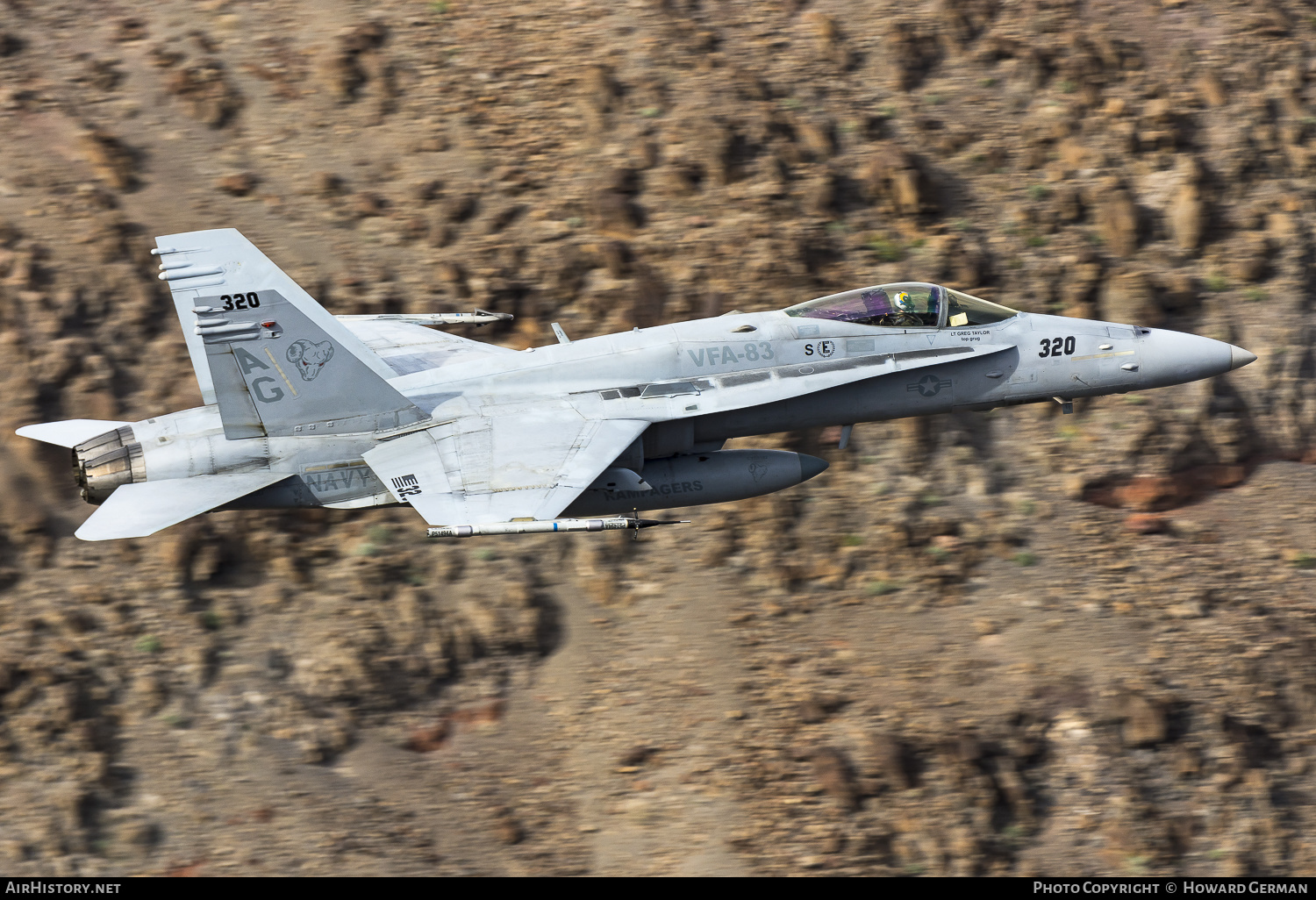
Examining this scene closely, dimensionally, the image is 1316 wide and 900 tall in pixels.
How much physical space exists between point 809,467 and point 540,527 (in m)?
4.53

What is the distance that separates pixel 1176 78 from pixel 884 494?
1102 centimetres

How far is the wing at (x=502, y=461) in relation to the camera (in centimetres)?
1484

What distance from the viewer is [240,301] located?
50.1 feet

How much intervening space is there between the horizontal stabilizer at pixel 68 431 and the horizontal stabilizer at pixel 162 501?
3.42ft

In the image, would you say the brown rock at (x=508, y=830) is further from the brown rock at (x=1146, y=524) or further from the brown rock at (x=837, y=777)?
the brown rock at (x=1146, y=524)

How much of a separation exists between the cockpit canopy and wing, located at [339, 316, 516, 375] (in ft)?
14.0

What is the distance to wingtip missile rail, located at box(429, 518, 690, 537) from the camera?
13820 mm

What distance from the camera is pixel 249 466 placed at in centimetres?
1591

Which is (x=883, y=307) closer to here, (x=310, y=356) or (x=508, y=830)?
(x=310, y=356)

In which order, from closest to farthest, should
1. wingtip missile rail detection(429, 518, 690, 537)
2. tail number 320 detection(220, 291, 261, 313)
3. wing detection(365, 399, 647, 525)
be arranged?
wingtip missile rail detection(429, 518, 690, 537)
wing detection(365, 399, 647, 525)
tail number 320 detection(220, 291, 261, 313)

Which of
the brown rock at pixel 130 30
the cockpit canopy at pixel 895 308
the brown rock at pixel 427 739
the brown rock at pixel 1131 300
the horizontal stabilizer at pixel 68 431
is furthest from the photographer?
the brown rock at pixel 130 30

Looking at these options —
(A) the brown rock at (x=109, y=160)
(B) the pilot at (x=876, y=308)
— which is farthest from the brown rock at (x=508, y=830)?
(A) the brown rock at (x=109, y=160)

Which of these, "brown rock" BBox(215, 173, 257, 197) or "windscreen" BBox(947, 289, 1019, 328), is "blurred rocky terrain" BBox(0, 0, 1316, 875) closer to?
"brown rock" BBox(215, 173, 257, 197)

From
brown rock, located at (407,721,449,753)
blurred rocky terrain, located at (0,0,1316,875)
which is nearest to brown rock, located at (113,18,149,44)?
blurred rocky terrain, located at (0,0,1316,875)
